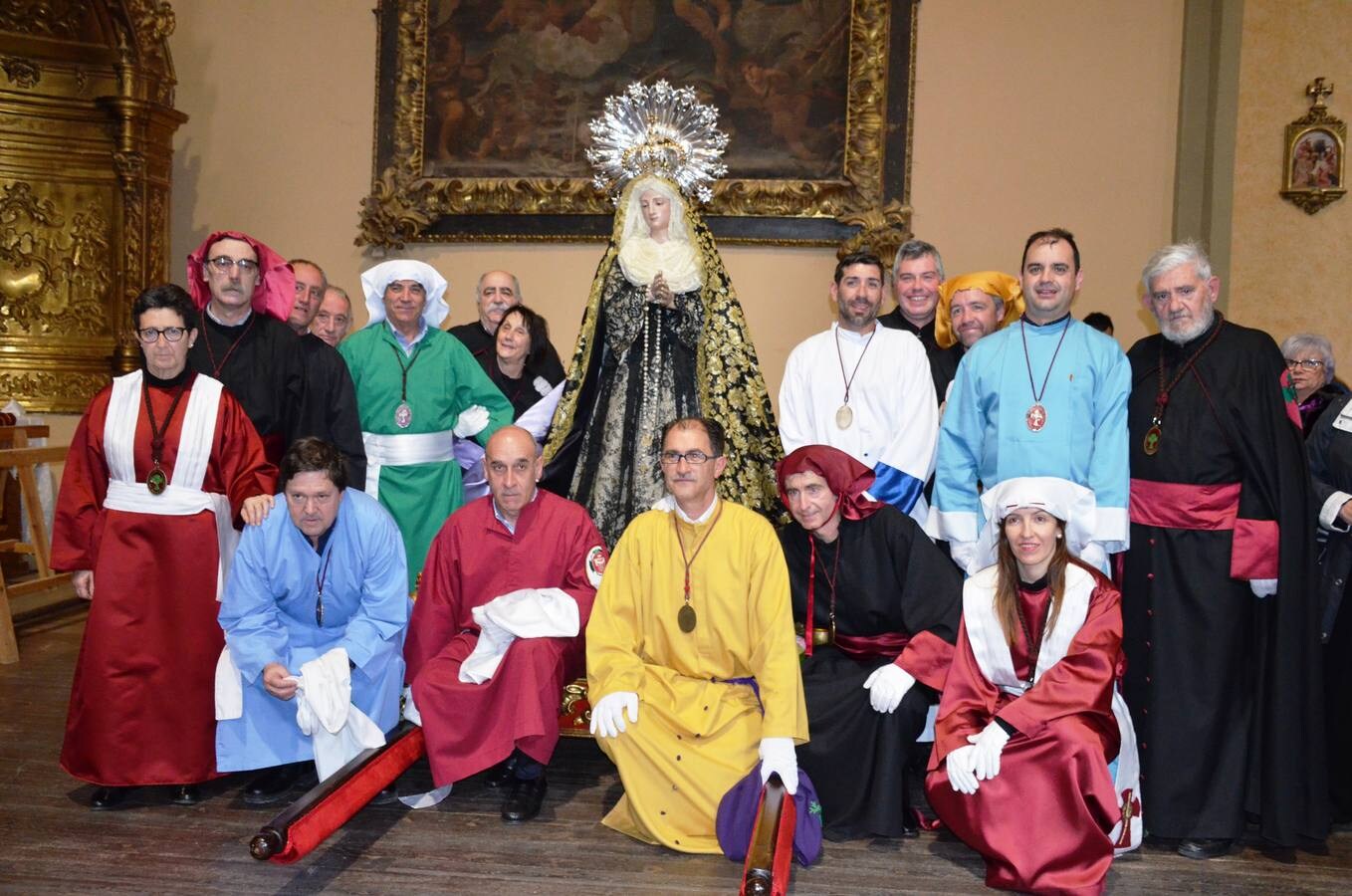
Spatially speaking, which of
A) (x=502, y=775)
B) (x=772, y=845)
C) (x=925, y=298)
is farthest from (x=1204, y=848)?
(x=925, y=298)

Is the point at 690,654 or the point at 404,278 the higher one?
the point at 404,278

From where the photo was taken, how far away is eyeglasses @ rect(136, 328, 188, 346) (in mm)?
4039

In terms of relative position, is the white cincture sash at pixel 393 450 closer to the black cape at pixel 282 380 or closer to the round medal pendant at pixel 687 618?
the black cape at pixel 282 380

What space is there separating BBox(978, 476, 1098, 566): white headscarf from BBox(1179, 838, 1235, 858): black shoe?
3.35 ft

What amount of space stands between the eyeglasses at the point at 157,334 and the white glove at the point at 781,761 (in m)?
2.46

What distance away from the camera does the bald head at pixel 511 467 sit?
4.21 meters

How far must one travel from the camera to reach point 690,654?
3910mm

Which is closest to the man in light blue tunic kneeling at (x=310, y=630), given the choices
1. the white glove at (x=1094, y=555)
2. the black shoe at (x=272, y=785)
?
the black shoe at (x=272, y=785)

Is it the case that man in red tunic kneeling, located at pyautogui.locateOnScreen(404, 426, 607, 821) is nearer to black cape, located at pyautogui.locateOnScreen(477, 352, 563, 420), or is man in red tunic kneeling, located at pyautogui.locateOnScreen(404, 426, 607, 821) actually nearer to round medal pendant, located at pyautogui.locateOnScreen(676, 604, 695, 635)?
round medal pendant, located at pyautogui.locateOnScreen(676, 604, 695, 635)

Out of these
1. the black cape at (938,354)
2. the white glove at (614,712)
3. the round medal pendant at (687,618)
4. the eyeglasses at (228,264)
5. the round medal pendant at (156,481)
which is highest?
the eyeglasses at (228,264)

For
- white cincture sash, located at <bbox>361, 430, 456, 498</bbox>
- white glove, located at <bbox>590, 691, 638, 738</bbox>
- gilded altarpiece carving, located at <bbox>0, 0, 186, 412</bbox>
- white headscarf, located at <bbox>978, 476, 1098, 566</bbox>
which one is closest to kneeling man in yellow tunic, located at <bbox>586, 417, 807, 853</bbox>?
white glove, located at <bbox>590, 691, 638, 738</bbox>

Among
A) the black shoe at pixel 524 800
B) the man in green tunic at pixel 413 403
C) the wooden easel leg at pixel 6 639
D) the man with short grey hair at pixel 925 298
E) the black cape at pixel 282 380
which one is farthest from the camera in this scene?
the wooden easel leg at pixel 6 639

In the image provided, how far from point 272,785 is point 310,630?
56 cm

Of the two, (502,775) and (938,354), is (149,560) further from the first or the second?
(938,354)
